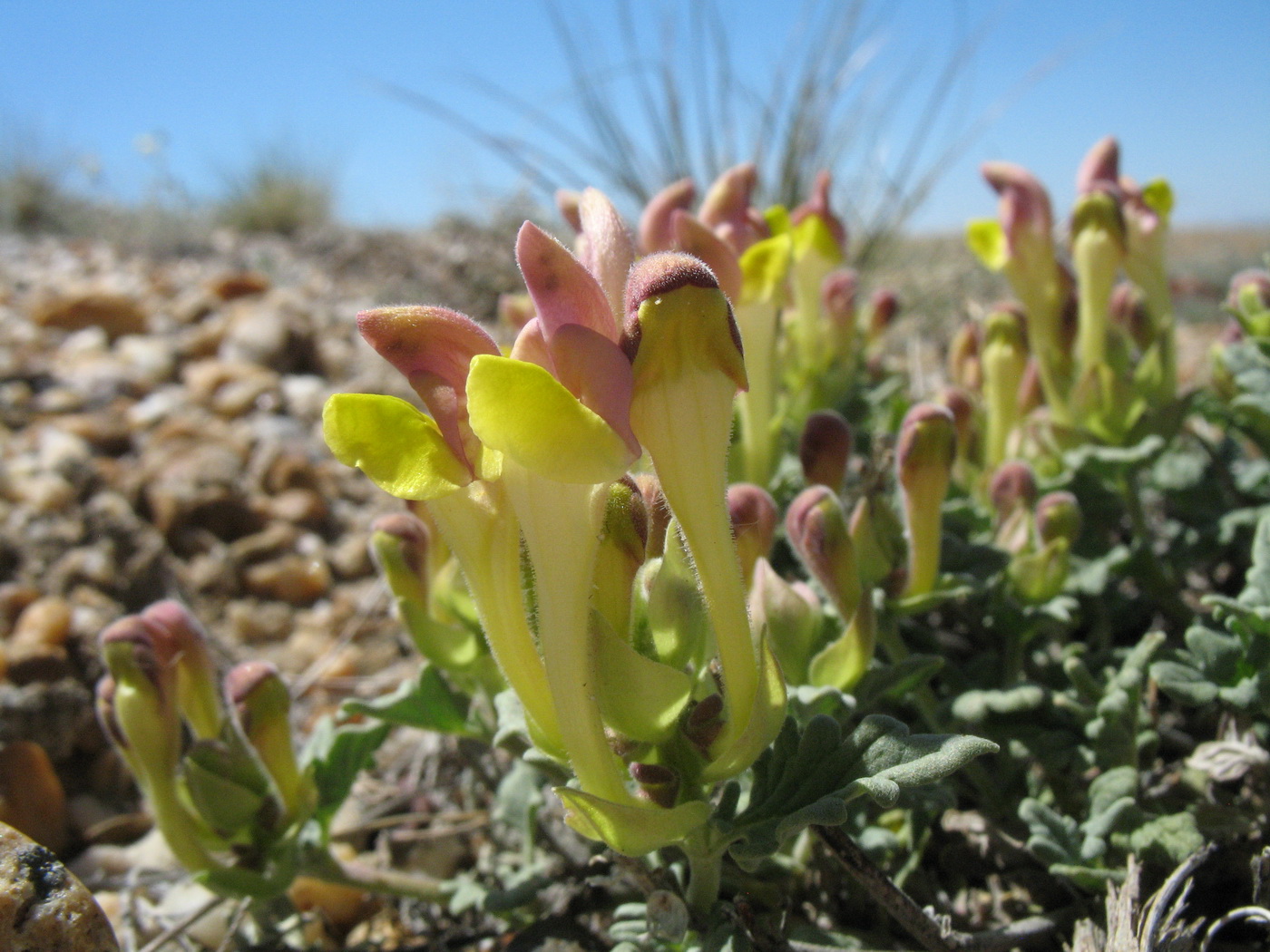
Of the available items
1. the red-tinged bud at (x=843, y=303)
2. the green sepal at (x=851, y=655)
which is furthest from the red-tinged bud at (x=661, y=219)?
the green sepal at (x=851, y=655)

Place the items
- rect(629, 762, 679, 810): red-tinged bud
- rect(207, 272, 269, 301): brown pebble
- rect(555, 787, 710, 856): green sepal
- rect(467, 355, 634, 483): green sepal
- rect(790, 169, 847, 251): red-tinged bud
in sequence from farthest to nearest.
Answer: rect(207, 272, 269, 301): brown pebble → rect(790, 169, 847, 251): red-tinged bud → rect(629, 762, 679, 810): red-tinged bud → rect(555, 787, 710, 856): green sepal → rect(467, 355, 634, 483): green sepal

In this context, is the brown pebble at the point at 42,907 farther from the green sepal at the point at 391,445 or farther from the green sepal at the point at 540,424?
the green sepal at the point at 540,424

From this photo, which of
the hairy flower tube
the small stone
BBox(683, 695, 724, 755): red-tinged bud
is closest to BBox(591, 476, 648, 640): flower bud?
the hairy flower tube

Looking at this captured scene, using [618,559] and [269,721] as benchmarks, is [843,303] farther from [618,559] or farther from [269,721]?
[269,721]

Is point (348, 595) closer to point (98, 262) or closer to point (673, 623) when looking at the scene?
point (673, 623)

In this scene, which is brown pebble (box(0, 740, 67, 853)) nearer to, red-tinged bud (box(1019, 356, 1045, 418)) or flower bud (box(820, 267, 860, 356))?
flower bud (box(820, 267, 860, 356))

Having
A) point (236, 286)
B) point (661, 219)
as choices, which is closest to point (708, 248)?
point (661, 219)
